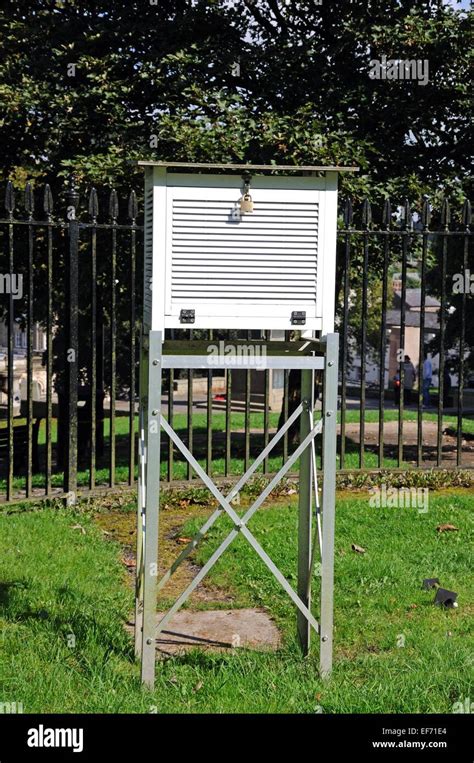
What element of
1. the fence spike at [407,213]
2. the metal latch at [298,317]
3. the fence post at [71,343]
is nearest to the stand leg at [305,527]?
the metal latch at [298,317]

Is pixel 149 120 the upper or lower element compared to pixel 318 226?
upper

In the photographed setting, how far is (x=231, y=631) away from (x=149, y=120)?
7.66 m

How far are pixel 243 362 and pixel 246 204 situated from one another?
0.77m

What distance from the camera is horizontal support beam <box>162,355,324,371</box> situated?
4559 millimetres

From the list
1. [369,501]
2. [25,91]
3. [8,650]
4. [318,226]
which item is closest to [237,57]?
[25,91]

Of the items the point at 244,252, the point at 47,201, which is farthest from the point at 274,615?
the point at 47,201

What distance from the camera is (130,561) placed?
284 inches

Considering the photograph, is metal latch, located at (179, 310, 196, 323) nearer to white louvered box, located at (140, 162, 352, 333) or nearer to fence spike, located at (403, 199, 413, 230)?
white louvered box, located at (140, 162, 352, 333)

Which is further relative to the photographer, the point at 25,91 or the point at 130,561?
the point at 25,91

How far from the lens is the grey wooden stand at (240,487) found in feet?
14.7

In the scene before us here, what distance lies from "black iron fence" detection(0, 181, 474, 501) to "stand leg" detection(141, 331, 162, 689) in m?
1.03

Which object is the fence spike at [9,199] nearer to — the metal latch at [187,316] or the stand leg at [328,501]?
the metal latch at [187,316]

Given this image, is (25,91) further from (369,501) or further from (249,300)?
(249,300)

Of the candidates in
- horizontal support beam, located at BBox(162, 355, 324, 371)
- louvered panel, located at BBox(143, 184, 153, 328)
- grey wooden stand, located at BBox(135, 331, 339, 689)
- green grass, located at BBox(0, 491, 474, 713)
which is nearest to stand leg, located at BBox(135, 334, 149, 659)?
grey wooden stand, located at BBox(135, 331, 339, 689)
